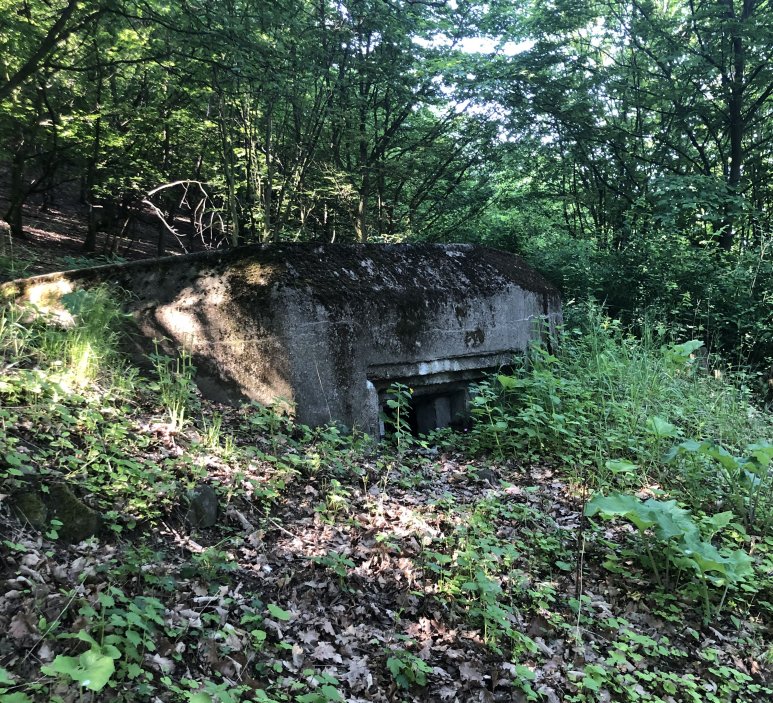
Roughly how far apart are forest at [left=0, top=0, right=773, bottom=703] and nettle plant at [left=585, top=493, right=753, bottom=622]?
0.06ft

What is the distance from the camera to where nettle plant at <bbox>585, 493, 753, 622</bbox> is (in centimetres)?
279

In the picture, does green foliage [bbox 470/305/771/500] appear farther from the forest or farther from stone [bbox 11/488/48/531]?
stone [bbox 11/488/48/531]

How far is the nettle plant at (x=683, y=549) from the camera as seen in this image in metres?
2.79

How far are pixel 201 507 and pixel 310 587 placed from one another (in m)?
0.74

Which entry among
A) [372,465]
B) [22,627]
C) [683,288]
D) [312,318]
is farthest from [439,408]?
[683,288]

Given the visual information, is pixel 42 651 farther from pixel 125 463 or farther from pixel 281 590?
pixel 125 463

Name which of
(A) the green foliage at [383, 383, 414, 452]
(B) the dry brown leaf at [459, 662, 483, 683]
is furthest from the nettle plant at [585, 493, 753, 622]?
(A) the green foliage at [383, 383, 414, 452]

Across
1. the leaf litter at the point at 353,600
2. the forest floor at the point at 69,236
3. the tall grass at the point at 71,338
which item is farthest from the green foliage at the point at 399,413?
the forest floor at the point at 69,236

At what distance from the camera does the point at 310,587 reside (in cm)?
261

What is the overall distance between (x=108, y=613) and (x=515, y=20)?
1169cm

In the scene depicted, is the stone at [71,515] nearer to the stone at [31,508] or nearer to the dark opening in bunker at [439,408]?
the stone at [31,508]

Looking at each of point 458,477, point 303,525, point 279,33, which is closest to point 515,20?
point 279,33

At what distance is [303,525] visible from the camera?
3088 mm

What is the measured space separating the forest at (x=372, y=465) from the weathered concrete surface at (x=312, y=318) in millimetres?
235
